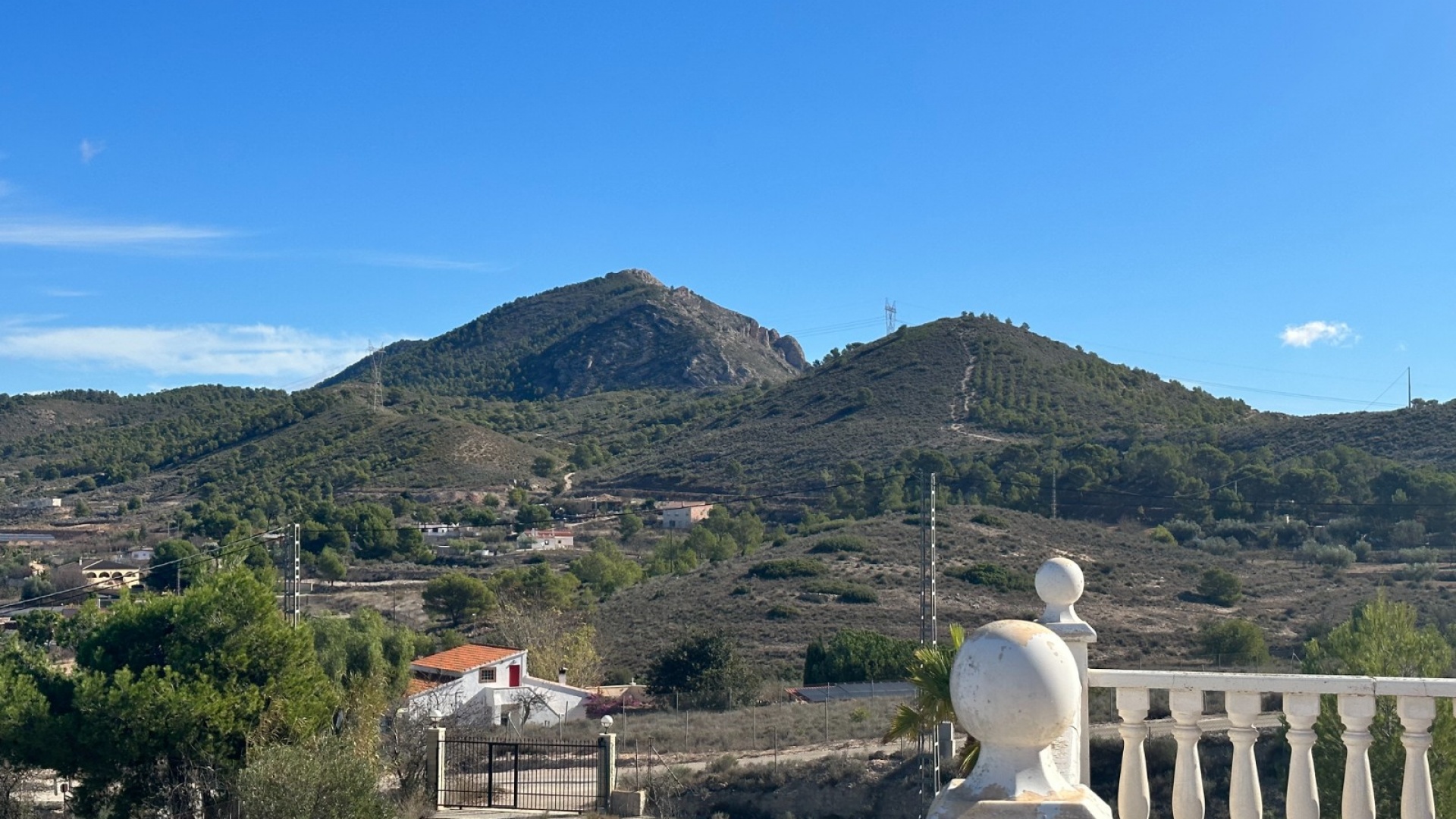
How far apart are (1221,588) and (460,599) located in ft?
78.0

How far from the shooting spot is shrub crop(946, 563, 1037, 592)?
36312 mm

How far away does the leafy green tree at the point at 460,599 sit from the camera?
39.8 meters

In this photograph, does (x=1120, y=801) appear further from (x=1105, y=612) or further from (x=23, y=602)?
(x=23, y=602)

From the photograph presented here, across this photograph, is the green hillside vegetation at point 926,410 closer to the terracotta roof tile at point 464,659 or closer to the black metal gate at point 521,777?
the terracotta roof tile at point 464,659

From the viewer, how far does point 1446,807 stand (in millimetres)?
4844

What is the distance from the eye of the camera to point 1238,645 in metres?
27.4

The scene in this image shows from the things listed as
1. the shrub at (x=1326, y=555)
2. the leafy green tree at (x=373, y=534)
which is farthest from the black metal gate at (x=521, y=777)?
the leafy green tree at (x=373, y=534)

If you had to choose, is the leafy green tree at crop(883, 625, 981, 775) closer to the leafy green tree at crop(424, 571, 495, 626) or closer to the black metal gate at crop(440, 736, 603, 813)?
the black metal gate at crop(440, 736, 603, 813)

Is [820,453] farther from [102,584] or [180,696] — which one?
[180,696]

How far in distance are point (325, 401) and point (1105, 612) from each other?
6942cm

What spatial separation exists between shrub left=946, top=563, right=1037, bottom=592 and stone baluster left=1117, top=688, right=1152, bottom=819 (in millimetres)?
32302

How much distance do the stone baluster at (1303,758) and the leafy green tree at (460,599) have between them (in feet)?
122

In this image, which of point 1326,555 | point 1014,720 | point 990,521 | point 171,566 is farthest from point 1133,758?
point 171,566

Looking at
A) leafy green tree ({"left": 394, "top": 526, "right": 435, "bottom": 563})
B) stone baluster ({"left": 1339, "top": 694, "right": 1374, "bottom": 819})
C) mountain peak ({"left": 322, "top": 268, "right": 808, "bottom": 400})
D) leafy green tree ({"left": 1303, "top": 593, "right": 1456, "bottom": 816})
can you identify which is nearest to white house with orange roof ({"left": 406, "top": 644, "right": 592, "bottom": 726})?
leafy green tree ({"left": 1303, "top": 593, "right": 1456, "bottom": 816})
